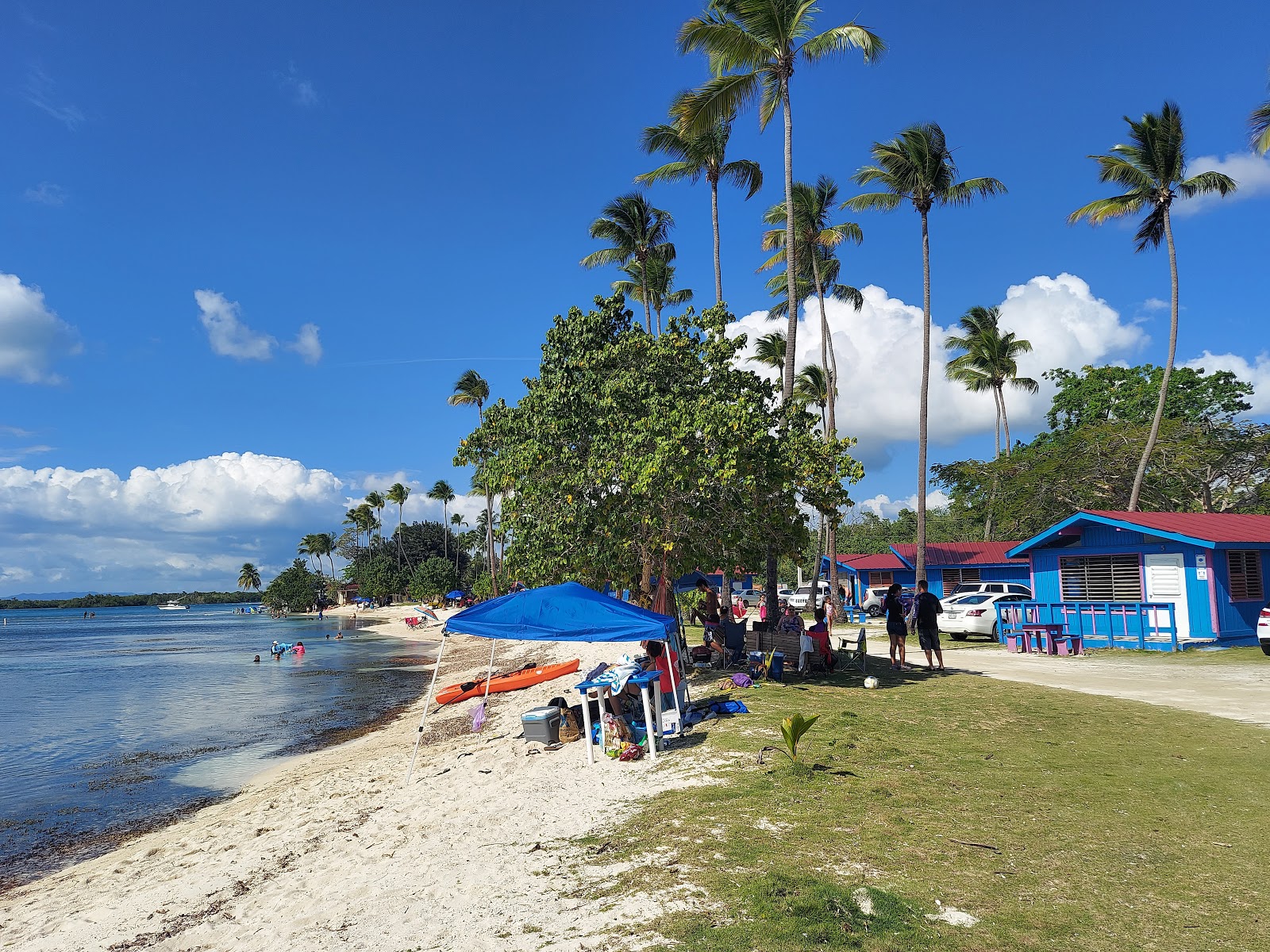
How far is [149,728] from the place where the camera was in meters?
21.2

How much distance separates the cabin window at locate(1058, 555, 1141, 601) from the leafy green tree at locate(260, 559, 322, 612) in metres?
113

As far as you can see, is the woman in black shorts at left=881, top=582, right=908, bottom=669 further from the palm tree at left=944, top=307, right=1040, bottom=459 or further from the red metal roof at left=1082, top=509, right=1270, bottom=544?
the palm tree at left=944, top=307, right=1040, bottom=459

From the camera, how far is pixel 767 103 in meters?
21.6

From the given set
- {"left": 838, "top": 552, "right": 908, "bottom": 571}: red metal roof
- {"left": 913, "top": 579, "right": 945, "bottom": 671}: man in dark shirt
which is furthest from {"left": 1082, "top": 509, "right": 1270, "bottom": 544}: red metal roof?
{"left": 838, "top": 552, "right": 908, "bottom": 571}: red metal roof

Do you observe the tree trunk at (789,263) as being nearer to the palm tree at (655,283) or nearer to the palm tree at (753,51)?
the palm tree at (753,51)

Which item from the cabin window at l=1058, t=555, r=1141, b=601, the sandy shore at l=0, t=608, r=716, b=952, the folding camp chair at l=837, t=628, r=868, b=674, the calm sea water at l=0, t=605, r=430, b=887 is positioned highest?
the cabin window at l=1058, t=555, r=1141, b=601

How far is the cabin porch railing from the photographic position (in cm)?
2059

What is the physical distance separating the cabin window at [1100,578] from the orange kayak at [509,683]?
51.8ft

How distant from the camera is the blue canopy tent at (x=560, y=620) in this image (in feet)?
32.8

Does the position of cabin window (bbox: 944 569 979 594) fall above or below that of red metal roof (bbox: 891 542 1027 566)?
below

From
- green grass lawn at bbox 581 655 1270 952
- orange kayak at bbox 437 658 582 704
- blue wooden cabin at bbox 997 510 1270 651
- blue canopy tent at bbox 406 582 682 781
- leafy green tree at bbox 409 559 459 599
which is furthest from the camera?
leafy green tree at bbox 409 559 459 599

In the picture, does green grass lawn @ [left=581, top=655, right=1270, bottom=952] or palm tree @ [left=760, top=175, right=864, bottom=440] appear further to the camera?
palm tree @ [left=760, top=175, right=864, bottom=440]

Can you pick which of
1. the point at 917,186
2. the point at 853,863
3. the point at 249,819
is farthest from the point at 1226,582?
the point at 249,819

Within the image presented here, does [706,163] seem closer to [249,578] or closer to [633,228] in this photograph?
[633,228]
